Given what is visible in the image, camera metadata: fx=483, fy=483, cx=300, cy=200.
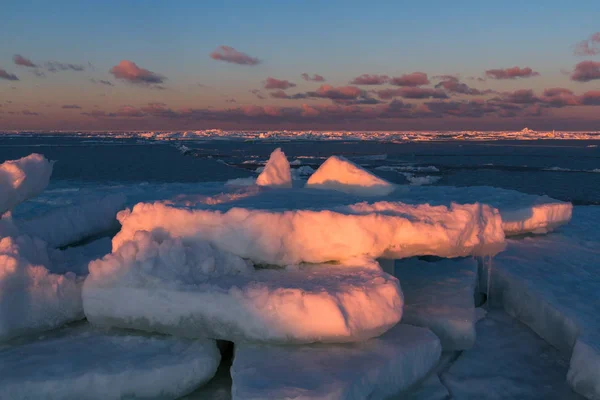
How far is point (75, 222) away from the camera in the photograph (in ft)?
29.9

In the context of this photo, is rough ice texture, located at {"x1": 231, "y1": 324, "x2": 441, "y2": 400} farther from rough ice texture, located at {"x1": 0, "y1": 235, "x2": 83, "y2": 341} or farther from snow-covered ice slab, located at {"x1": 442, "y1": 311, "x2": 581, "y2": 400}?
rough ice texture, located at {"x1": 0, "y1": 235, "x2": 83, "y2": 341}

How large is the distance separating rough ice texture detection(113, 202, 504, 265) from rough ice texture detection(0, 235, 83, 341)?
27.0 inches

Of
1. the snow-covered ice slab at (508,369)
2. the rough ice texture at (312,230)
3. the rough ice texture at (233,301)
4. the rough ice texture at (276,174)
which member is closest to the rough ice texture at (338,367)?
the rough ice texture at (233,301)

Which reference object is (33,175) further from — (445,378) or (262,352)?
(445,378)

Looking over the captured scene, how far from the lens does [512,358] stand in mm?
4734

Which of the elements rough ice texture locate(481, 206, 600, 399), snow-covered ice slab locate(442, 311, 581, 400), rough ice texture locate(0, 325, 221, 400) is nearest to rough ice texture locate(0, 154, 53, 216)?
rough ice texture locate(0, 325, 221, 400)

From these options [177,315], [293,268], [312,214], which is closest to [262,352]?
[177,315]

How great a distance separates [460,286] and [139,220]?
3.76 m

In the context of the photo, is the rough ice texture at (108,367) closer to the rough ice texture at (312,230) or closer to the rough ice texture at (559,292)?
the rough ice texture at (312,230)

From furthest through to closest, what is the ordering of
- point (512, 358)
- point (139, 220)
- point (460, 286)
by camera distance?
point (460, 286), point (139, 220), point (512, 358)

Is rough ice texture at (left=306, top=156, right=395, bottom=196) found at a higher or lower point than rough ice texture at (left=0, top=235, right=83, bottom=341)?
higher

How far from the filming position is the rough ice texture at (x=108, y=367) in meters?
3.70

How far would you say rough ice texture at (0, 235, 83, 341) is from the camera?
15.2 feet

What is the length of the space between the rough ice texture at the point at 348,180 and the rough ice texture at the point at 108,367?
15.2 ft
